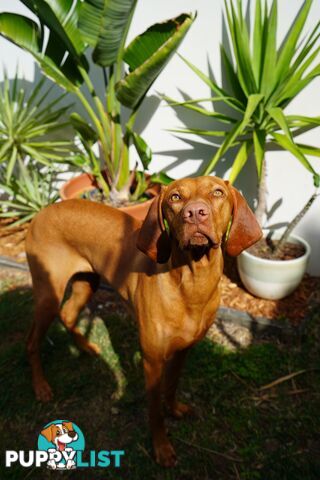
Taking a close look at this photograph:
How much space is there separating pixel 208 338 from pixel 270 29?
8.71 ft

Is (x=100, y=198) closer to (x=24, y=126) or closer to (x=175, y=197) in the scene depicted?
(x=24, y=126)

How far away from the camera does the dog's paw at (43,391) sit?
8.71 ft

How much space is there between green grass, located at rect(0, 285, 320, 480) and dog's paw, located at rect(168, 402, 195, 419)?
0.06 m

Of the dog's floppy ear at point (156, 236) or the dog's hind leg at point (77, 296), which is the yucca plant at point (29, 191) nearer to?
the dog's hind leg at point (77, 296)

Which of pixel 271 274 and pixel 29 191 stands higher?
pixel 271 274

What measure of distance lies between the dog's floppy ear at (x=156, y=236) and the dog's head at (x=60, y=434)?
1470 millimetres

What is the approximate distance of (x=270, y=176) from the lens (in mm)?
3752

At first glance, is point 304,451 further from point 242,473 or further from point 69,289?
point 69,289

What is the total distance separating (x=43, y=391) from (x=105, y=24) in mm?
3022

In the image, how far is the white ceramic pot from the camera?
3.21m

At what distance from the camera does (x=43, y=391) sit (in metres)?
2.68

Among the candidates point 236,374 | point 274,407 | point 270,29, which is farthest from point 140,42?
point 274,407

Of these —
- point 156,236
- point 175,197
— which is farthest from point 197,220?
point 156,236

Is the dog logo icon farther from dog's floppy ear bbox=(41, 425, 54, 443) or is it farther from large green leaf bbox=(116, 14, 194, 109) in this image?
large green leaf bbox=(116, 14, 194, 109)
